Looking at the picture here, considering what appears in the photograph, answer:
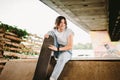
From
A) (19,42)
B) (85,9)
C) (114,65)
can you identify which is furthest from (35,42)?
(114,65)

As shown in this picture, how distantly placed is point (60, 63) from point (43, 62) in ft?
0.93

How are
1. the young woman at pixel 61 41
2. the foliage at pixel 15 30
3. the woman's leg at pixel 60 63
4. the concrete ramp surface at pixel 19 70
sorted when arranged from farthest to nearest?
the foliage at pixel 15 30, the concrete ramp surface at pixel 19 70, the young woman at pixel 61 41, the woman's leg at pixel 60 63

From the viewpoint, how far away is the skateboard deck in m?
2.97

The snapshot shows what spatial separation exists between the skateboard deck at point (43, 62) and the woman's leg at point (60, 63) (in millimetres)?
167

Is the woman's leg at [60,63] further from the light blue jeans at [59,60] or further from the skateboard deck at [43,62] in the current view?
the skateboard deck at [43,62]

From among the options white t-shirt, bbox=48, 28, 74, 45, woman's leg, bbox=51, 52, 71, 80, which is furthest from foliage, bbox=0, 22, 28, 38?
woman's leg, bbox=51, 52, 71, 80

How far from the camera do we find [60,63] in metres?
2.97

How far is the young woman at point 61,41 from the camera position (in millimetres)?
3027

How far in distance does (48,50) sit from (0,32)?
2337mm

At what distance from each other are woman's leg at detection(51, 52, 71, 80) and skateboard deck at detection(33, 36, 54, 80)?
6.6 inches

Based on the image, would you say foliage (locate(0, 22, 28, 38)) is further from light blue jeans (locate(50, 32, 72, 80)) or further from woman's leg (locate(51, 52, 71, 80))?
woman's leg (locate(51, 52, 71, 80))

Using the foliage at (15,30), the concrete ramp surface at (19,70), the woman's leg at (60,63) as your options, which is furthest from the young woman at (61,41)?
the foliage at (15,30)

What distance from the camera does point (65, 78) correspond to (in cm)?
313

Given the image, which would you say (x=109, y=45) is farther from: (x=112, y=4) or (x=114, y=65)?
(x=114, y=65)
